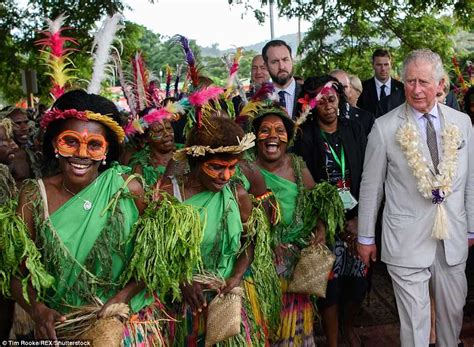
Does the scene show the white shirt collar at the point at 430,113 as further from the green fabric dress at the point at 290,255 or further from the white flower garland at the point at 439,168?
the green fabric dress at the point at 290,255

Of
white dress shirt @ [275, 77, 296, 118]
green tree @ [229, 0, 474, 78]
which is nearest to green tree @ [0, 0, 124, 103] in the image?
green tree @ [229, 0, 474, 78]

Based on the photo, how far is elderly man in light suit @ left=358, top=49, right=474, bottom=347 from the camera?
12.9ft

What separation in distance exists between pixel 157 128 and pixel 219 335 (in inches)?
61.8

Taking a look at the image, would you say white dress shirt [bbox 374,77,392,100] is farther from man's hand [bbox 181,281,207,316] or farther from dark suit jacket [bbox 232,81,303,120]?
man's hand [bbox 181,281,207,316]

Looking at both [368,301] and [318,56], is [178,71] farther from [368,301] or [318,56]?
[318,56]

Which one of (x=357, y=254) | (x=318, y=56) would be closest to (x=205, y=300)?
(x=357, y=254)

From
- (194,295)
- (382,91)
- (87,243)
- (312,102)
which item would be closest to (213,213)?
(194,295)

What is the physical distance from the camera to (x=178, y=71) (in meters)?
4.42

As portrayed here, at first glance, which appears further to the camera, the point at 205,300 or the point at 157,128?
the point at 157,128

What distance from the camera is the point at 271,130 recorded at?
446 centimetres

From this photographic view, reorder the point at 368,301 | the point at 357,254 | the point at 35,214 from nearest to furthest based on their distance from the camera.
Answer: the point at 35,214 → the point at 357,254 → the point at 368,301

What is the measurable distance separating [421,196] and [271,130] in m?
1.16

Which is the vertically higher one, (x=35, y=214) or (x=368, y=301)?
(x=35, y=214)

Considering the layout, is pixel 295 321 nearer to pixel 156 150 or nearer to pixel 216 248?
pixel 216 248
